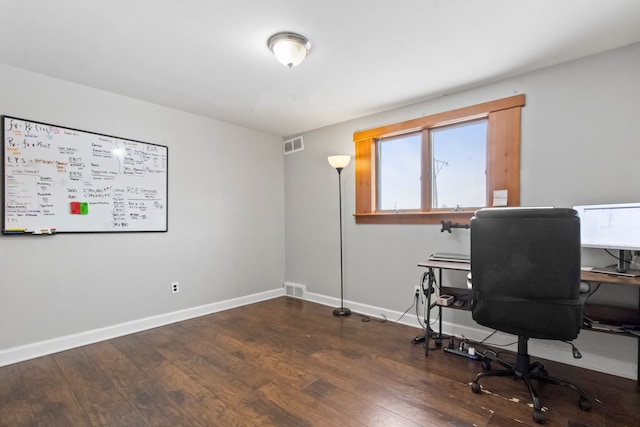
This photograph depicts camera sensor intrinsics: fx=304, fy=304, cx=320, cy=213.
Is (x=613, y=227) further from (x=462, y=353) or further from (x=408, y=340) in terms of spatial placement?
(x=408, y=340)

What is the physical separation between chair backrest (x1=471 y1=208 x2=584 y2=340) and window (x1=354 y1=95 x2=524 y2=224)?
103 centimetres

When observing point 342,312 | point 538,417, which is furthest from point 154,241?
point 538,417

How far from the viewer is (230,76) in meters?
2.69

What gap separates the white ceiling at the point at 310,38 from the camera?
5.99 feet

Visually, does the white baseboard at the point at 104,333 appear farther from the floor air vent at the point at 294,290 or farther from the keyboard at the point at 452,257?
the keyboard at the point at 452,257

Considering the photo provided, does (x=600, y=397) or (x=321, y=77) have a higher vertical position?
(x=321, y=77)

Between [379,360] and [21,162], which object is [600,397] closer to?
[379,360]

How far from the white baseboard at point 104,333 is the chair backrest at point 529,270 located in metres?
3.02

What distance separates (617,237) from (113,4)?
347 cm

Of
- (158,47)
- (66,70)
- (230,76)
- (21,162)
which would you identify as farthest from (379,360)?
(66,70)

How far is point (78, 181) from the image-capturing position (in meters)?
2.80

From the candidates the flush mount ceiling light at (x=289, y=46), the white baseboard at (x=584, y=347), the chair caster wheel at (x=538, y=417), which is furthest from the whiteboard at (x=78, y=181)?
the chair caster wheel at (x=538, y=417)

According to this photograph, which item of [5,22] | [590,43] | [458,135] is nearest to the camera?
[5,22]

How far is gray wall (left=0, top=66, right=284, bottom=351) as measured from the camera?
2.56m
